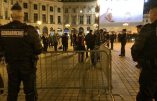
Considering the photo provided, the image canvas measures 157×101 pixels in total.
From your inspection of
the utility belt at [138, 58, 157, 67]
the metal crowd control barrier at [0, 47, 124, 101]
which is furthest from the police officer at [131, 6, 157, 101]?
the metal crowd control barrier at [0, 47, 124, 101]

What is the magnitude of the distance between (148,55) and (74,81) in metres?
5.81

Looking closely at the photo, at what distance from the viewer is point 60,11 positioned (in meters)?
101

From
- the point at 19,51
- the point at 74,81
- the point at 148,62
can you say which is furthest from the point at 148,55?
the point at 74,81

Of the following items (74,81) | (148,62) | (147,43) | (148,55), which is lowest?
(74,81)

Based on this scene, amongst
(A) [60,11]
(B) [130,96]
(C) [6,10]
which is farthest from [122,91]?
(A) [60,11]

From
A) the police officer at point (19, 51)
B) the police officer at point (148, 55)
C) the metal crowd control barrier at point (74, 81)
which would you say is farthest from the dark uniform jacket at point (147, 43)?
the metal crowd control barrier at point (74, 81)

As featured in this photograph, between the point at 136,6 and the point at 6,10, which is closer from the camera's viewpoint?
the point at 136,6

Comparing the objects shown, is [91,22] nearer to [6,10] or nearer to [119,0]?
[6,10]

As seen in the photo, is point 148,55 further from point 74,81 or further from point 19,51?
point 74,81

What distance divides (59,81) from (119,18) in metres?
21.2

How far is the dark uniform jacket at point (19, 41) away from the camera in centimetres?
558

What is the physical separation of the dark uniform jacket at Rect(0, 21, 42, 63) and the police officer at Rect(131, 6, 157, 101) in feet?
6.15

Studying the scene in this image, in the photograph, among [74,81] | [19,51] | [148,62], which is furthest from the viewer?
[74,81]

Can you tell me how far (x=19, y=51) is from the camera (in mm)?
5562
